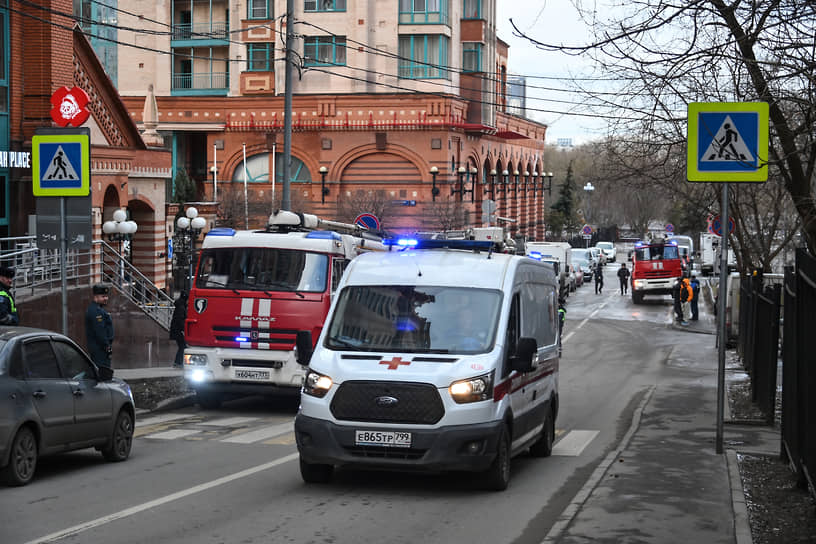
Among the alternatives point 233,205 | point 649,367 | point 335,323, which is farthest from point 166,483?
point 233,205

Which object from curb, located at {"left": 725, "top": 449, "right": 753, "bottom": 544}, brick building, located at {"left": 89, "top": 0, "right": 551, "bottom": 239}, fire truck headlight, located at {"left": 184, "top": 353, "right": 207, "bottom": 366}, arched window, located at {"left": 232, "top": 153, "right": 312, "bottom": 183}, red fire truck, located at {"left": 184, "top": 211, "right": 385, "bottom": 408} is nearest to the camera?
curb, located at {"left": 725, "top": 449, "right": 753, "bottom": 544}

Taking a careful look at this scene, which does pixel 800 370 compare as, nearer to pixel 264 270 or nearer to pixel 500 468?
pixel 500 468

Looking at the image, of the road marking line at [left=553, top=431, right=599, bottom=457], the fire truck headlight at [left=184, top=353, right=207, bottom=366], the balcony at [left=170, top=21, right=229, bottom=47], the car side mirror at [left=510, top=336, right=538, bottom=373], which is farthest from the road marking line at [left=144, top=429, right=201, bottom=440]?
the balcony at [left=170, top=21, right=229, bottom=47]

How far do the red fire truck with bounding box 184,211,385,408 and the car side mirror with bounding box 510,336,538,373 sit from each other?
6773 millimetres

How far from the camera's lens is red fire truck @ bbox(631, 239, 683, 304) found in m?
55.5

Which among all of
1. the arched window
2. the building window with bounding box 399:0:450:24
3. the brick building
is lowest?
the arched window

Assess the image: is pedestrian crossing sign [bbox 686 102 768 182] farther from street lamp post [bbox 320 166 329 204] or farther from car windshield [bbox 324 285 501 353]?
street lamp post [bbox 320 166 329 204]

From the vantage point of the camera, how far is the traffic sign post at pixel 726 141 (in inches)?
514

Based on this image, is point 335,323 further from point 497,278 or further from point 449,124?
point 449,124

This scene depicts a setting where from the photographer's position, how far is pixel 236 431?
1620 centimetres

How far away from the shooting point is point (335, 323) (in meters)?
11.8

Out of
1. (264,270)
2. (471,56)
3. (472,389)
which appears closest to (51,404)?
(472,389)

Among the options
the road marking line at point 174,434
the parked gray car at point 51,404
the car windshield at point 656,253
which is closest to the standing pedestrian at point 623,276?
the car windshield at point 656,253

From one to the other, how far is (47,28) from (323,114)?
117 feet
